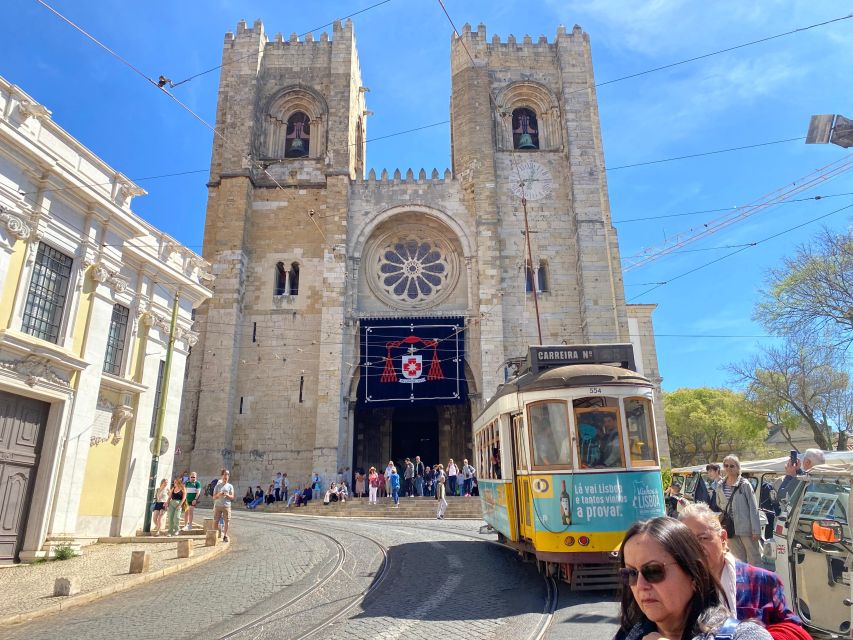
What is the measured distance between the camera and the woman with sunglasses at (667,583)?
1.56 meters

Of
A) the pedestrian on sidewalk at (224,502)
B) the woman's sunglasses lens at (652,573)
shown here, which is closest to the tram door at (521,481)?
the woman's sunglasses lens at (652,573)

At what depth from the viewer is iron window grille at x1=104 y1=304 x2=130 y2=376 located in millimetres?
11325

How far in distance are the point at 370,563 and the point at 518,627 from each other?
359cm

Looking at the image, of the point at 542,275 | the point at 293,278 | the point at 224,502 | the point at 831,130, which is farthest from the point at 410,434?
the point at 831,130

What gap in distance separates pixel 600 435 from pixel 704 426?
36.5m

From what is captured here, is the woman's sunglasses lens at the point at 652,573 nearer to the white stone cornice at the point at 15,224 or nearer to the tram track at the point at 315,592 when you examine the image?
the tram track at the point at 315,592

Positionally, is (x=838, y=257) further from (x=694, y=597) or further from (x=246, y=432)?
(x=246, y=432)

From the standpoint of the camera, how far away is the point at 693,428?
127 feet

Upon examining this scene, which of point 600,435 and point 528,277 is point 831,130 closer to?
point 600,435

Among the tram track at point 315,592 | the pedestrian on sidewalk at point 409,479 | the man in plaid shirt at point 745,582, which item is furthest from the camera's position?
the pedestrian on sidewalk at point 409,479

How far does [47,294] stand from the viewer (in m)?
9.59

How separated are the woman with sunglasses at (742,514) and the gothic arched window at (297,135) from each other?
23161mm

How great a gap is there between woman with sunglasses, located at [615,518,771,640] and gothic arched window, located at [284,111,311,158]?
2561cm

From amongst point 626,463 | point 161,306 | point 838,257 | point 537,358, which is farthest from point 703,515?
point 838,257
